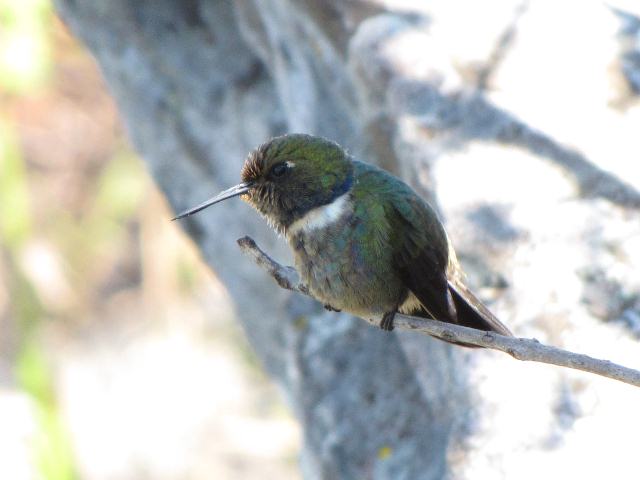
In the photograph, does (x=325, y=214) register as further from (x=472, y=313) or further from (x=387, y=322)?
(x=472, y=313)

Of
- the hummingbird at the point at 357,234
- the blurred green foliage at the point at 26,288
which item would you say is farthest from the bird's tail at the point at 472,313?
the blurred green foliage at the point at 26,288

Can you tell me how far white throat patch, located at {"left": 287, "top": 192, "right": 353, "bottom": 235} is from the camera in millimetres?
2996

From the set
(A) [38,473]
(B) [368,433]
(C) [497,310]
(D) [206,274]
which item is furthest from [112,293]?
(C) [497,310]

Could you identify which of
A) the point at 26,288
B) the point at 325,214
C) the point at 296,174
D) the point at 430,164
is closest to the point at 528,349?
the point at 325,214

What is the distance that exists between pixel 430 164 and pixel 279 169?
76 cm

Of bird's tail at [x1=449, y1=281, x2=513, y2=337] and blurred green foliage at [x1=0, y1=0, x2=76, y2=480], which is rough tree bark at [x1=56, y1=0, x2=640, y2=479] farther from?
blurred green foliage at [x1=0, y1=0, x2=76, y2=480]

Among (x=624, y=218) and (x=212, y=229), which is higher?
(x=624, y=218)

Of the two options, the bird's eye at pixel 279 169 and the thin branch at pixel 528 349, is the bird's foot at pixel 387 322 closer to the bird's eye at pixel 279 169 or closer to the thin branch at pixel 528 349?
the thin branch at pixel 528 349

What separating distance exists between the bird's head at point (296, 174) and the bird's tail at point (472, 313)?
1.53 ft

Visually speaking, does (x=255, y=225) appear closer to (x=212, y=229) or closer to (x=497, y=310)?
(x=212, y=229)

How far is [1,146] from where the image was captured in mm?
5328

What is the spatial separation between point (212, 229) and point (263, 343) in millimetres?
678

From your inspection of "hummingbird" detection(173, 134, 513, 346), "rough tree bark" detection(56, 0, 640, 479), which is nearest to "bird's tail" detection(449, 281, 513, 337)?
"hummingbird" detection(173, 134, 513, 346)

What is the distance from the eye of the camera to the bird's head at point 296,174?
120 inches
